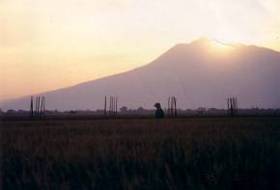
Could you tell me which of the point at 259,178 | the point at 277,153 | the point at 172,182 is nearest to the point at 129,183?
the point at 172,182

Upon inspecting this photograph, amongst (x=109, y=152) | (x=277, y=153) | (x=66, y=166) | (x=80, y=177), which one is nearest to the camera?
(x=80, y=177)

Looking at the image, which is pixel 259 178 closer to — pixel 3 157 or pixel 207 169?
pixel 207 169

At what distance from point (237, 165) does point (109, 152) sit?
296cm

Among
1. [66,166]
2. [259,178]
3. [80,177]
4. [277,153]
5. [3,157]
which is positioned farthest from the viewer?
[3,157]

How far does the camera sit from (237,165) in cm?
854

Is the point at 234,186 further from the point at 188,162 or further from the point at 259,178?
the point at 188,162

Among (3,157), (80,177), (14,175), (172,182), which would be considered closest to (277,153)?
(172,182)

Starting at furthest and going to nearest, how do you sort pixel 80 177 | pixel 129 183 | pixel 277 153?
pixel 277 153 → pixel 80 177 → pixel 129 183

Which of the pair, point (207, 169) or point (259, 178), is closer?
point (259, 178)

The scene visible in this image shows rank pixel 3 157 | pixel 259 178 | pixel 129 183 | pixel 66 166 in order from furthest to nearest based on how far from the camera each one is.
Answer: pixel 3 157 → pixel 66 166 → pixel 259 178 → pixel 129 183

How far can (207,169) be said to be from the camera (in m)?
8.60

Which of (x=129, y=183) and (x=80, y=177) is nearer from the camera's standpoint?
(x=129, y=183)

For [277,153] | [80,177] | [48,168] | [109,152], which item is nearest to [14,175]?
[48,168]

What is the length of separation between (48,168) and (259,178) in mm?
3686
